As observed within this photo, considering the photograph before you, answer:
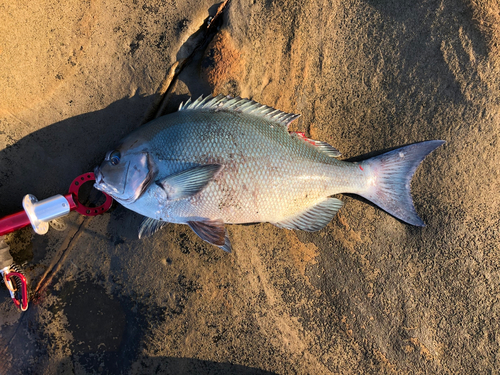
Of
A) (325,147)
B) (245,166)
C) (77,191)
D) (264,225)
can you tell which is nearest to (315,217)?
(264,225)

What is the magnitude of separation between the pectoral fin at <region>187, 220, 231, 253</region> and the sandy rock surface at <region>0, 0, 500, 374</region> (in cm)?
29

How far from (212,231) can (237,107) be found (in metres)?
0.98

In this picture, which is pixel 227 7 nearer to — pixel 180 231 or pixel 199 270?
pixel 180 231

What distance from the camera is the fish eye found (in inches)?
73.6

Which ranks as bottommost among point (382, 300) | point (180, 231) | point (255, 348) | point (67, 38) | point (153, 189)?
point (382, 300)

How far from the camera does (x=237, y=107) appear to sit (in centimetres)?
201

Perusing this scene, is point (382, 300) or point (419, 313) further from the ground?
point (382, 300)

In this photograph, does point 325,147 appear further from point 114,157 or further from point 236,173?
point 114,157

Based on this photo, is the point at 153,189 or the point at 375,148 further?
the point at 375,148

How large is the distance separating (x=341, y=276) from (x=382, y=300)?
1.25ft

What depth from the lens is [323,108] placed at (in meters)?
2.22

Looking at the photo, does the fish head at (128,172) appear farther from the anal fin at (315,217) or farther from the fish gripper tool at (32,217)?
the anal fin at (315,217)

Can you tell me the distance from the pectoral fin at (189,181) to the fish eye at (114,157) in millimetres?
356

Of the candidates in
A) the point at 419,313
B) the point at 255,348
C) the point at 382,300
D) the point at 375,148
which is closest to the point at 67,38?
the point at 375,148
